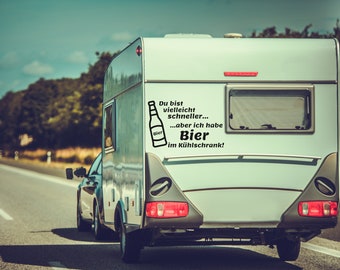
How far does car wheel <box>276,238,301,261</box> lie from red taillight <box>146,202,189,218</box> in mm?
1985

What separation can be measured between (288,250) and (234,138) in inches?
84.9

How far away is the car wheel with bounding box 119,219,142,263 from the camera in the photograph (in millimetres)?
11125

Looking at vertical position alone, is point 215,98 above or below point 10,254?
above

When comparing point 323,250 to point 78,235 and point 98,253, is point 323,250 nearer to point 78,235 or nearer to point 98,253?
point 98,253

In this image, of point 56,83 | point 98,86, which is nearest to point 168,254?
point 98,86

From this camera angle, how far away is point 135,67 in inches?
420

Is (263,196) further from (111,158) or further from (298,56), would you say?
(111,158)

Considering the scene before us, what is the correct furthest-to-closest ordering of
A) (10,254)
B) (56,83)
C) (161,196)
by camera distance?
Answer: (56,83), (10,254), (161,196)

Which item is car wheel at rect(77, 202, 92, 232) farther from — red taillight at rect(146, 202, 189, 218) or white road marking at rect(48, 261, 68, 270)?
red taillight at rect(146, 202, 189, 218)

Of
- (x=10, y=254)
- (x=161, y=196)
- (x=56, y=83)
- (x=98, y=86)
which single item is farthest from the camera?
(x=56, y=83)

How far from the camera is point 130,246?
11.2 m

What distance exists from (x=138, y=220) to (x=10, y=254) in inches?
114

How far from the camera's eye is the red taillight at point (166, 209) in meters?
10.0

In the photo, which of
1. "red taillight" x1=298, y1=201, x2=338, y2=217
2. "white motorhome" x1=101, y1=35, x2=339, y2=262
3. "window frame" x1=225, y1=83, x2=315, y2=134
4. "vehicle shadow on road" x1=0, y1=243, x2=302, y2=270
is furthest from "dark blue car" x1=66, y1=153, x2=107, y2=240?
"red taillight" x1=298, y1=201, x2=338, y2=217
